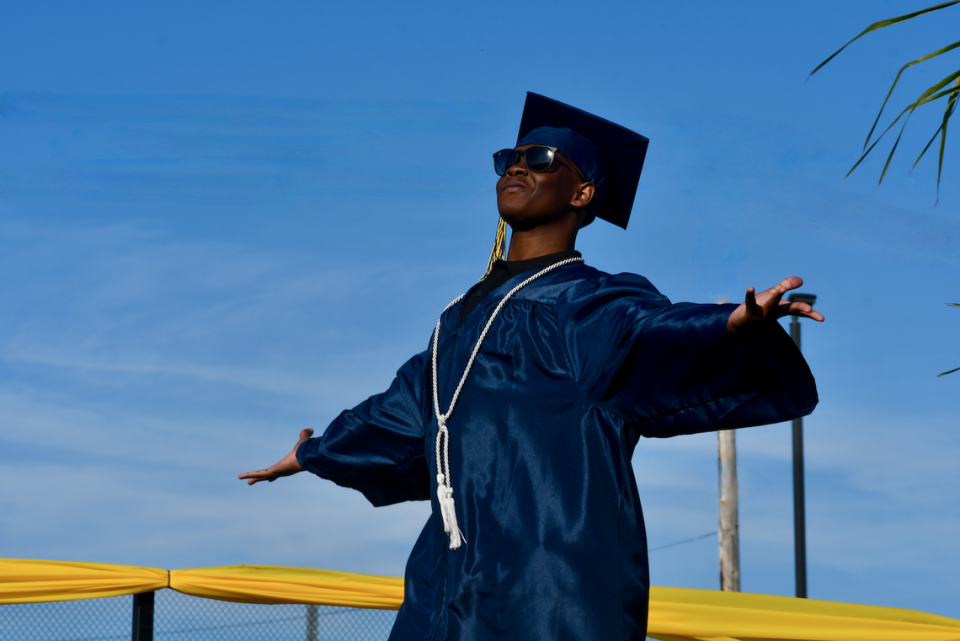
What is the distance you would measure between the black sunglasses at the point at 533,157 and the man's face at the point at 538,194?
2 cm

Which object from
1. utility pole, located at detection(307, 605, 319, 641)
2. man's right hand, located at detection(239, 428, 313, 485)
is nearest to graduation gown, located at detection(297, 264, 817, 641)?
man's right hand, located at detection(239, 428, 313, 485)

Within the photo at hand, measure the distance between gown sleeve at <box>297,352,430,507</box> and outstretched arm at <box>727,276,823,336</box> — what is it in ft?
3.90

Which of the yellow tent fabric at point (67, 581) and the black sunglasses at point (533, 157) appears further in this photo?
the yellow tent fabric at point (67, 581)

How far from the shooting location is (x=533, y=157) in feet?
11.3

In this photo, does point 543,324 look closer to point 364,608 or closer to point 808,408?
point 808,408

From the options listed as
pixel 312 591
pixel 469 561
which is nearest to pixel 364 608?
pixel 312 591

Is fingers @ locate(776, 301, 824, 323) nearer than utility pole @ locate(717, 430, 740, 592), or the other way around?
fingers @ locate(776, 301, 824, 323)

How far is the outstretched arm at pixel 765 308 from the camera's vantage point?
8.00 ft

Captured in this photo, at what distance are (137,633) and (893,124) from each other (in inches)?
132

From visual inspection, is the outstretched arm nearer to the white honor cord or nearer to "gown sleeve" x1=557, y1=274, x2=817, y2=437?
"gown sleeve" x1=557, y1=274, x2=817, y2=437

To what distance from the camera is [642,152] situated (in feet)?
12.1

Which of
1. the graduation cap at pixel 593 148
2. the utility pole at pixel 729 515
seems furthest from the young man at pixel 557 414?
the utility pole at pixel 729 515

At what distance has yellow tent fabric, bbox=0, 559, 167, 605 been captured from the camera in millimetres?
4336

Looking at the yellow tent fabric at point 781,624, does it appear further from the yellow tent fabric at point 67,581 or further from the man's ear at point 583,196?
the yellow tent fabric at point 67,581
